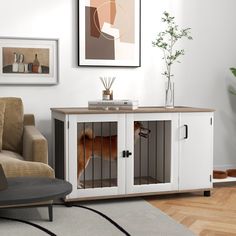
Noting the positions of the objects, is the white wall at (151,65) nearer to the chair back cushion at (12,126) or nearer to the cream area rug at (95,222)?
the chair back cushion at (12,126)

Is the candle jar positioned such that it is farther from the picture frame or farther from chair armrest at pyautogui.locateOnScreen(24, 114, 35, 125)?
chair armrest at pyautogui.locateOnScreen(24, 114, 35, 125)

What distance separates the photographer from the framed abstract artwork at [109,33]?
11.4ft

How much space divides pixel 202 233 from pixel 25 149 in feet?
4.19

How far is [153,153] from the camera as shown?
11.5ft

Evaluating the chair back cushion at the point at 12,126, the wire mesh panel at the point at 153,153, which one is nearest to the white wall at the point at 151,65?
the chair back cushion at the point at 12,126

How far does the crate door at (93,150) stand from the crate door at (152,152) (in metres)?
0.07

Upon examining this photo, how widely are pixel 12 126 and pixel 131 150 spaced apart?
86 centimetres

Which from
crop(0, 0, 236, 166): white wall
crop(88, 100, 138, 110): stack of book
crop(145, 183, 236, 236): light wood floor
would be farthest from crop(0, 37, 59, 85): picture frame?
crop(145, 183, 236, 236): light wood floor

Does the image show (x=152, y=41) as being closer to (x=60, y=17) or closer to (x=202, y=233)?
(x=60, y=17)

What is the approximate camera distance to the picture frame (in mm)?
3342

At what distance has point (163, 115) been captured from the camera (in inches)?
126

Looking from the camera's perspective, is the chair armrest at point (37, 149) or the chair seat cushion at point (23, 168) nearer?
the chair seat cushion at point (23, 168)

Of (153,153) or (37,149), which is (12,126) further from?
(153,153)

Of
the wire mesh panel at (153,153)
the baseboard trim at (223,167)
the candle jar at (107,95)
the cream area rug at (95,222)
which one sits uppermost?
the candle jar at (107,95)
